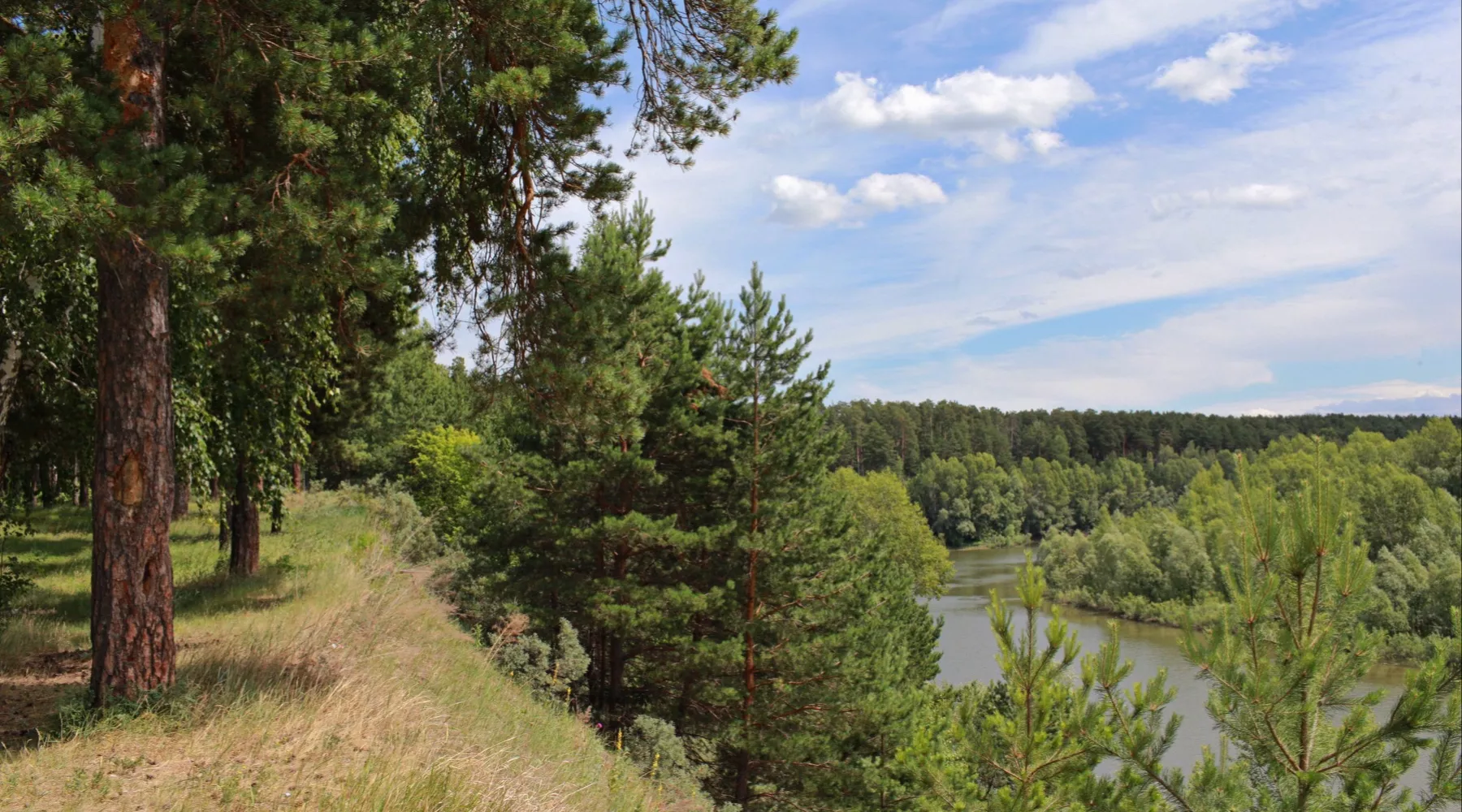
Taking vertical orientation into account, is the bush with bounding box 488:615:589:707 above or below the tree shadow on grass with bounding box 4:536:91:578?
below

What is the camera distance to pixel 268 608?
8.71 metres

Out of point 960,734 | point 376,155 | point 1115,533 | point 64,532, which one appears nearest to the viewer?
point 960,734

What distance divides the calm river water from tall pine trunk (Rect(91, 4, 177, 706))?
13.8 metres

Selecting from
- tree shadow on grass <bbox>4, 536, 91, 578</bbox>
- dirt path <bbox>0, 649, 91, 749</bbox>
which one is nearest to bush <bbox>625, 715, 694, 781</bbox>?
dirt path <bbox>0, 649, 91, 749</bbox>

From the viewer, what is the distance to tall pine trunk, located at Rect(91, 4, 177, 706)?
4926 millimetres

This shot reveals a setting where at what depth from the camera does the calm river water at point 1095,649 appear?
2297 centimetres

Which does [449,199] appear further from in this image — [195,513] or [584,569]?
[195,513]

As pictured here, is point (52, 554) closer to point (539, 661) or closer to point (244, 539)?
point (244, 539)

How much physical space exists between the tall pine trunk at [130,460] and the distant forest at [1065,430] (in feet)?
319

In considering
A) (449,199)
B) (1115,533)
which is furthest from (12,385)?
(1115,533)

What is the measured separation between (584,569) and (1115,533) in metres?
45.1

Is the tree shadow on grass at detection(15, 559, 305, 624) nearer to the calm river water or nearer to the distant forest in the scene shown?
the calm river water

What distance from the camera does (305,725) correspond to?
479cm

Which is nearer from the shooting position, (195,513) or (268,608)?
(268,608)
